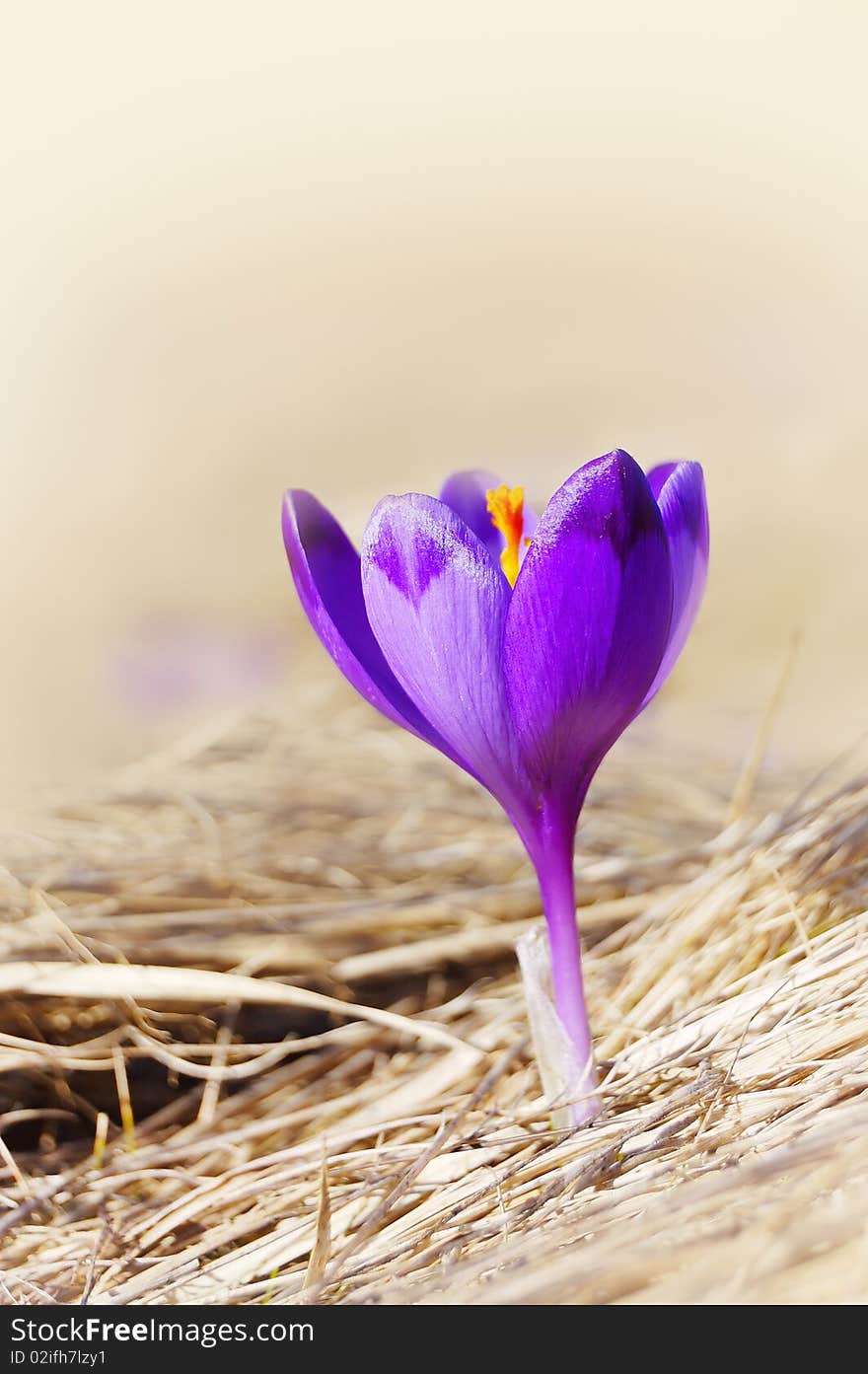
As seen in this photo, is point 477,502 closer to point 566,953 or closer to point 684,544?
point 684,544

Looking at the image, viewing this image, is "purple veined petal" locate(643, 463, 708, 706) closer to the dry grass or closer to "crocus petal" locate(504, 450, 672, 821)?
"crocus petal" locate(504, 450, 672, 821)

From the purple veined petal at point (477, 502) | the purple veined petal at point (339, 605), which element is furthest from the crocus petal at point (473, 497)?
the purple veined petal at point (339, 605)

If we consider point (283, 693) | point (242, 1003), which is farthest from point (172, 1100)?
point (283, 693)

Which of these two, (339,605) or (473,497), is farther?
(473,497)

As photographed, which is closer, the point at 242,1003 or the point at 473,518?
the point at 473,518

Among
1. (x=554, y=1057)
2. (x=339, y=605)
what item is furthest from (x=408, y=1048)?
(x=339, y=605)

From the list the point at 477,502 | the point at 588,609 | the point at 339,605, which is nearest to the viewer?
the point at 588,609
